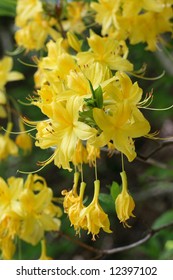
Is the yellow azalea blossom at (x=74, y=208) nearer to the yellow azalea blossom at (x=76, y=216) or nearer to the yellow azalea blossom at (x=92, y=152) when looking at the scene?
the yellow azalea blossom at (x=76, y=216)

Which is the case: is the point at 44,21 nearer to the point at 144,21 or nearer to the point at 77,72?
the point at 144,21

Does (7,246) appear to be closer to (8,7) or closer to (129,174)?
(8,7)

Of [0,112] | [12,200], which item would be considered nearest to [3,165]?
[0,112]

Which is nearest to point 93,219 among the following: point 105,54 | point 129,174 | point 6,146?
point 105,54

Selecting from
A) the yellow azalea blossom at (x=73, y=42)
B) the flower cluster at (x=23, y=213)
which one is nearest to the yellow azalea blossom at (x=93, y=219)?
the flower cluster at (x=23, y=213)

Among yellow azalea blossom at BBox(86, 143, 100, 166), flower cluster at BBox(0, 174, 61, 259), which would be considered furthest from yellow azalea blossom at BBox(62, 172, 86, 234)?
flower cluster at BBox(0, 174, 61, 259)

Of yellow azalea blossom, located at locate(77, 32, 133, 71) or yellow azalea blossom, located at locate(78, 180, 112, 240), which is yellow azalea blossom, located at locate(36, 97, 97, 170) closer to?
yellow azalea blossom, located at locate(78, 180, 112, 240)
